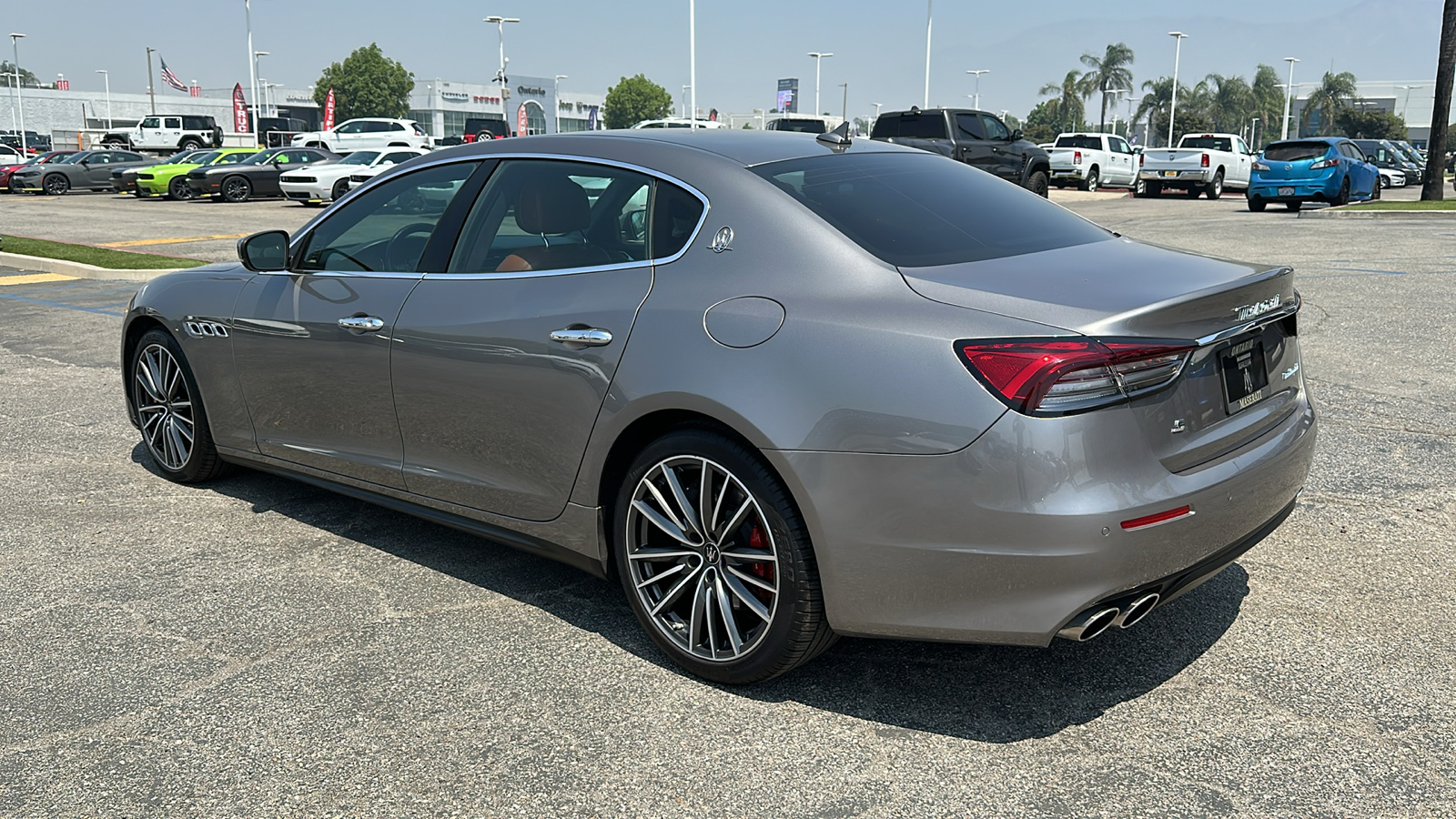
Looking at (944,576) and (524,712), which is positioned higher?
(944,576)

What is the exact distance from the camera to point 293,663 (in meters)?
3.76

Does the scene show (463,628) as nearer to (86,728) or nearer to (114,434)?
(86,728)

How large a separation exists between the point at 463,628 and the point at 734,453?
1.29 meters

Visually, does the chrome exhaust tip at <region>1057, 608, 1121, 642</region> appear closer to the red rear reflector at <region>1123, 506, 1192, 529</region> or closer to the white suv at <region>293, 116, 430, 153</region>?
the red rear reflector at <region>1123, 506, 1192, 529</region>

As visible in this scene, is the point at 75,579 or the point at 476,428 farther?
the point at 75,579

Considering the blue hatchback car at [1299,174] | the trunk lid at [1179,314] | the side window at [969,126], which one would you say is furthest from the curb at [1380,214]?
the trunk lid at [1179,314]

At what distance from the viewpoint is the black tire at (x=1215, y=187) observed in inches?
1222

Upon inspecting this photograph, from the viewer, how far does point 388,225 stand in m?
4.64

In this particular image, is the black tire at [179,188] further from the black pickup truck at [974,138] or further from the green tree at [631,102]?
the green tree at [631,102]

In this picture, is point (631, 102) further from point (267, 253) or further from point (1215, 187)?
point (267, 253)

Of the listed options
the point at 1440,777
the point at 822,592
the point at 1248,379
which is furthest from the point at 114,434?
the point at 1440,777

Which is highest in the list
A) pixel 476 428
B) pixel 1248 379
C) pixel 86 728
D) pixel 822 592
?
pixel 1248 379

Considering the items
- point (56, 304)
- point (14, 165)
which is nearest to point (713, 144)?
point (56, 304)

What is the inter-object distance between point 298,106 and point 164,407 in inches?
4659
